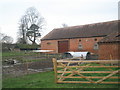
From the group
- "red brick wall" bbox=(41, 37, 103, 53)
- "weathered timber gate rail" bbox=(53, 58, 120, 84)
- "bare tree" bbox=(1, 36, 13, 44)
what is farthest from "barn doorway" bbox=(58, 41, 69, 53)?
"bare tree" bbox=(1, 36, 13, 44)

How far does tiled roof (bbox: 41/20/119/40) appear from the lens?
1163 inches

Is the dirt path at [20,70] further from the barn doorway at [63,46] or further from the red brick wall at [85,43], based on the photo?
the barn doorway at [63,46]

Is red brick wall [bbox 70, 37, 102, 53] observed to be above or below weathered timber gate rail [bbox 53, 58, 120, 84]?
above

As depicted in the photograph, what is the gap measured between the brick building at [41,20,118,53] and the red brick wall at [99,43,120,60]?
437 inches

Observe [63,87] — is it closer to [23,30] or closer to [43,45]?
[43,45]

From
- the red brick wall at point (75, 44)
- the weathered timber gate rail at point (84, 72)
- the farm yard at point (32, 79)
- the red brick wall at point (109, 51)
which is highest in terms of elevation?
the red brick wall at point (75, 44)

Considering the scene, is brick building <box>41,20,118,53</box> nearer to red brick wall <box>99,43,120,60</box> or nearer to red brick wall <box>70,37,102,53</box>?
red brick wall <box>70,37,102,53</box>

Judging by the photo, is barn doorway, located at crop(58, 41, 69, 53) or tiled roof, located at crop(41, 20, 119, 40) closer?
tiled roof, located at crop(41, 20, 119, 40)

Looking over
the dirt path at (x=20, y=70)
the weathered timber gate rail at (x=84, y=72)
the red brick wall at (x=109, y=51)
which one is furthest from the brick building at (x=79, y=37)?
the weathered timber gate rail at (x=84, y=72)

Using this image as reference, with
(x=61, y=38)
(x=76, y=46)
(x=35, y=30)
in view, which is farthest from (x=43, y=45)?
(x=35, y=30)

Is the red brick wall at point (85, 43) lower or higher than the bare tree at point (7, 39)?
lower

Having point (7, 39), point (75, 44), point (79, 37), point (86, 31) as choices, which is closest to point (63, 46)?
point (75, 44)

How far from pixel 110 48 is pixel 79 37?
1485 cm

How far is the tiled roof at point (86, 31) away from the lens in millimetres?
29547
